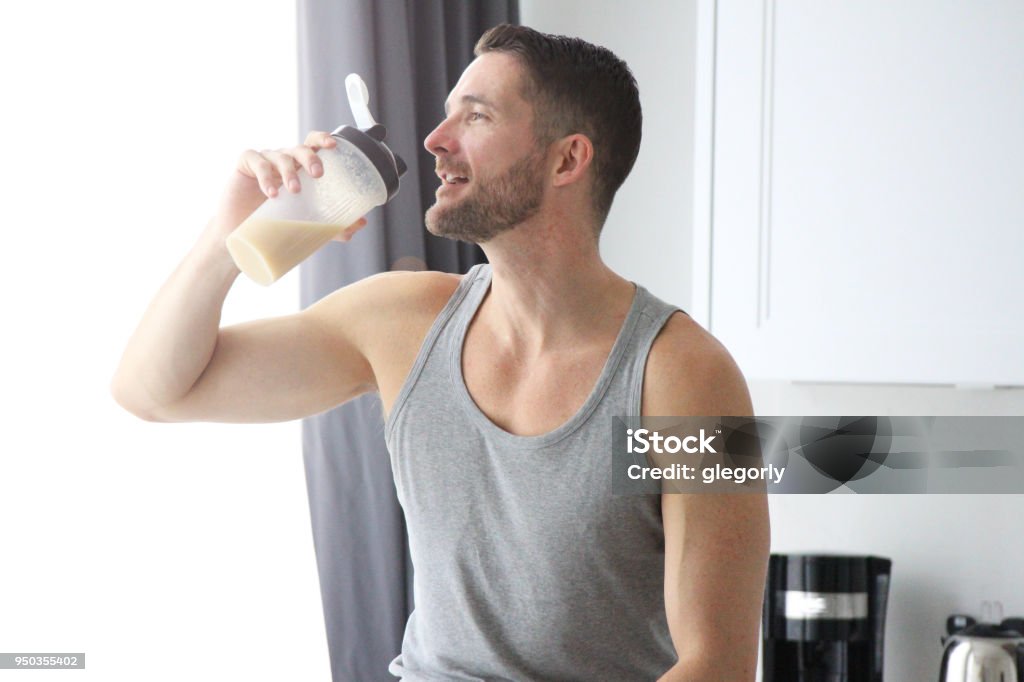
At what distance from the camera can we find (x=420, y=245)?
2.54 meters

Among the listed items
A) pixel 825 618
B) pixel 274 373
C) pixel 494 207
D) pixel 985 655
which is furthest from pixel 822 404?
pixel 274 373

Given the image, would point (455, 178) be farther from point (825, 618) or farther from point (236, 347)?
point (825, 618)

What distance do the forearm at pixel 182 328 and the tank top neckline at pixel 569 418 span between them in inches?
11.5

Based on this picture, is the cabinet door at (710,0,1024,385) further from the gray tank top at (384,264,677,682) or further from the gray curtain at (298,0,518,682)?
the gray curtain at (298,0,518,682)

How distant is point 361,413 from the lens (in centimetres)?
238

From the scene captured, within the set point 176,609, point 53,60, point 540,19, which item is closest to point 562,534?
point 176,609

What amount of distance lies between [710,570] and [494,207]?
499mm

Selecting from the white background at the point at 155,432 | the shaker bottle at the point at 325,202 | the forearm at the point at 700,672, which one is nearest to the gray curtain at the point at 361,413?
the white background at the point at 155,432

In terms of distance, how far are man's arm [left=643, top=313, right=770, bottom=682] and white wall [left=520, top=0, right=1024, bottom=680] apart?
0.61 metres

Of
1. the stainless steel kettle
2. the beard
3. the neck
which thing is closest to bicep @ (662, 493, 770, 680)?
the neck

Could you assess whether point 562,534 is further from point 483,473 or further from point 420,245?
point 420,245

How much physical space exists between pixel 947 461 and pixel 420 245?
1142 millimetres

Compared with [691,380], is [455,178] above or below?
above

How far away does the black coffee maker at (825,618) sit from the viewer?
215 cm
